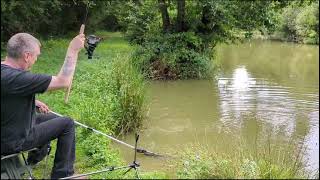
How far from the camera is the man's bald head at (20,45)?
4.32 m

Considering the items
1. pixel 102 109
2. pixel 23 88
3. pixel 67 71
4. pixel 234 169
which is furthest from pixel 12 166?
pixel 102 109

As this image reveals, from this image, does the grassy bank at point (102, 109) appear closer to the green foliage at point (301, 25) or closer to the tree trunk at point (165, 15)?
the tree trunk at point (165, 15)

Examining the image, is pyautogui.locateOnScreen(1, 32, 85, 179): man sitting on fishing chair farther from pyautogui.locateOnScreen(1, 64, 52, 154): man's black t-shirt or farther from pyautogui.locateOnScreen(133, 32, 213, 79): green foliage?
pyautogui.locateOnScreen(133, 32, 213, 79): green foliage

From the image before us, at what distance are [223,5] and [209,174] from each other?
Answer: 14.0 metres

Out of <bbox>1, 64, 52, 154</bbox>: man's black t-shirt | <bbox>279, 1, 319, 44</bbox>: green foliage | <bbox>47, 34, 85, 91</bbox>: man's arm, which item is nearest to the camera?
<bbox>1, 64, 52, 154</bbox>: man's black t-shirt

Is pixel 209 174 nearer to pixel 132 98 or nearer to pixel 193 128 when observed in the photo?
pixel 132 98

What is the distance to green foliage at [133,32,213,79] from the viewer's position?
1816cm

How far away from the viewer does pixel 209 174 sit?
5.21m

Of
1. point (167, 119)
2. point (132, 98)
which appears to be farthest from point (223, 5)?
point (132, 98)

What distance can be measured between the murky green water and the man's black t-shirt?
10.6 feet

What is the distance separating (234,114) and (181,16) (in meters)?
8.34

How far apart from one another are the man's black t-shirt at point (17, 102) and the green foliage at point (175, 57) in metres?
13.1

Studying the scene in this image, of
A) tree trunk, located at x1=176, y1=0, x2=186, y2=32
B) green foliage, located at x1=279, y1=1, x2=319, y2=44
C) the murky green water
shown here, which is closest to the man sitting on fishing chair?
the murky green water

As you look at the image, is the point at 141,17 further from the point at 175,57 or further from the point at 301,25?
the point at 301,25
